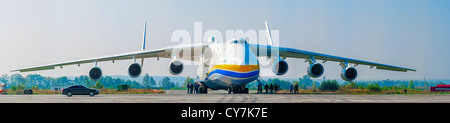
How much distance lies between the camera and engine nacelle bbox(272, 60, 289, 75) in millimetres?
27609

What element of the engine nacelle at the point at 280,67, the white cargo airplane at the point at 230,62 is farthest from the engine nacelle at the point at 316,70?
the engine nacelle at the point at 280,67

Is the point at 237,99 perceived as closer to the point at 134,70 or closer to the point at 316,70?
the point at 134,70

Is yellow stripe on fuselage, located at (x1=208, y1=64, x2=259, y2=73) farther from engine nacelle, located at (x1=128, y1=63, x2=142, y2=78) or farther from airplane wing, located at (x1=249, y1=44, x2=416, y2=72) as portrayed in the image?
engine nacelle, located at (x1=128, y1=63, x2=142, y2=78)

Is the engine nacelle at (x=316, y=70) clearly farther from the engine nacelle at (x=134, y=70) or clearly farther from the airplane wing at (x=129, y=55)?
the engine nacelle at (x=134, y=70)

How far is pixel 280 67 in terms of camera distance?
27703 millimetres

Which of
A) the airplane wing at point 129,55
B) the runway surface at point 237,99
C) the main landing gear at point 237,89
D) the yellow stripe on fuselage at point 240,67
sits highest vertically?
the airplane wing at point 129,55

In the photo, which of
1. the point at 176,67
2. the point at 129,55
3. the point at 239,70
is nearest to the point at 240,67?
the point at 239,70

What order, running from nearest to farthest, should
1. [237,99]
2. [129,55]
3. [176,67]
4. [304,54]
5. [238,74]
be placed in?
[237,99] < [238,74] < [176,67] < [129,55] < [304,54]

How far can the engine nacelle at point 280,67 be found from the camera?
27.6 metres

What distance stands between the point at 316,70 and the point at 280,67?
2.20 metres
